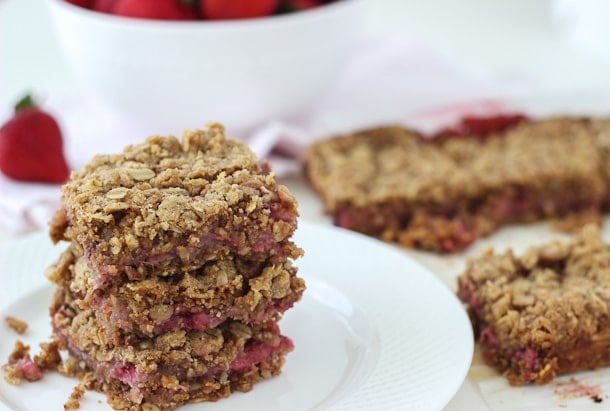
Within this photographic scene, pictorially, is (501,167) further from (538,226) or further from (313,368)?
(313,368)

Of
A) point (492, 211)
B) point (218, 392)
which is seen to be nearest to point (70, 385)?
point (218, 392)

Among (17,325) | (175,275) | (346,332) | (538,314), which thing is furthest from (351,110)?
(175,275)

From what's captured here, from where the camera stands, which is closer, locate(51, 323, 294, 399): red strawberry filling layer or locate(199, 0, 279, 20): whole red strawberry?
locate(51, 323, 294, 399): red strawberry filling layer

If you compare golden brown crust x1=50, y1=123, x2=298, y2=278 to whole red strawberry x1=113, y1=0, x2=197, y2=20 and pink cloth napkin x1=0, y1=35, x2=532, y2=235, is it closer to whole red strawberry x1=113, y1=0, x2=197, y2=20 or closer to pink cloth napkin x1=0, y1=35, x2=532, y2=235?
pink cloth napkin x1=0, y1=35, x2=532, y2=235

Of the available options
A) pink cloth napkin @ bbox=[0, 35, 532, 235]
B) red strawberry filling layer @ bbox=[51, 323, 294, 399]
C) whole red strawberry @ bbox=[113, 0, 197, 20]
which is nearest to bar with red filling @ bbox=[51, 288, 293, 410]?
red strawberry filling layer @ bbox=[51, 323, 294, 399]

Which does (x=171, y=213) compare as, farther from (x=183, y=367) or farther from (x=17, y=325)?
(x=17, y=325)

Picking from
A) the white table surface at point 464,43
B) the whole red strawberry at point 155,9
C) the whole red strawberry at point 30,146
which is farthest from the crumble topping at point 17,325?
the white table surface at point 464,43
